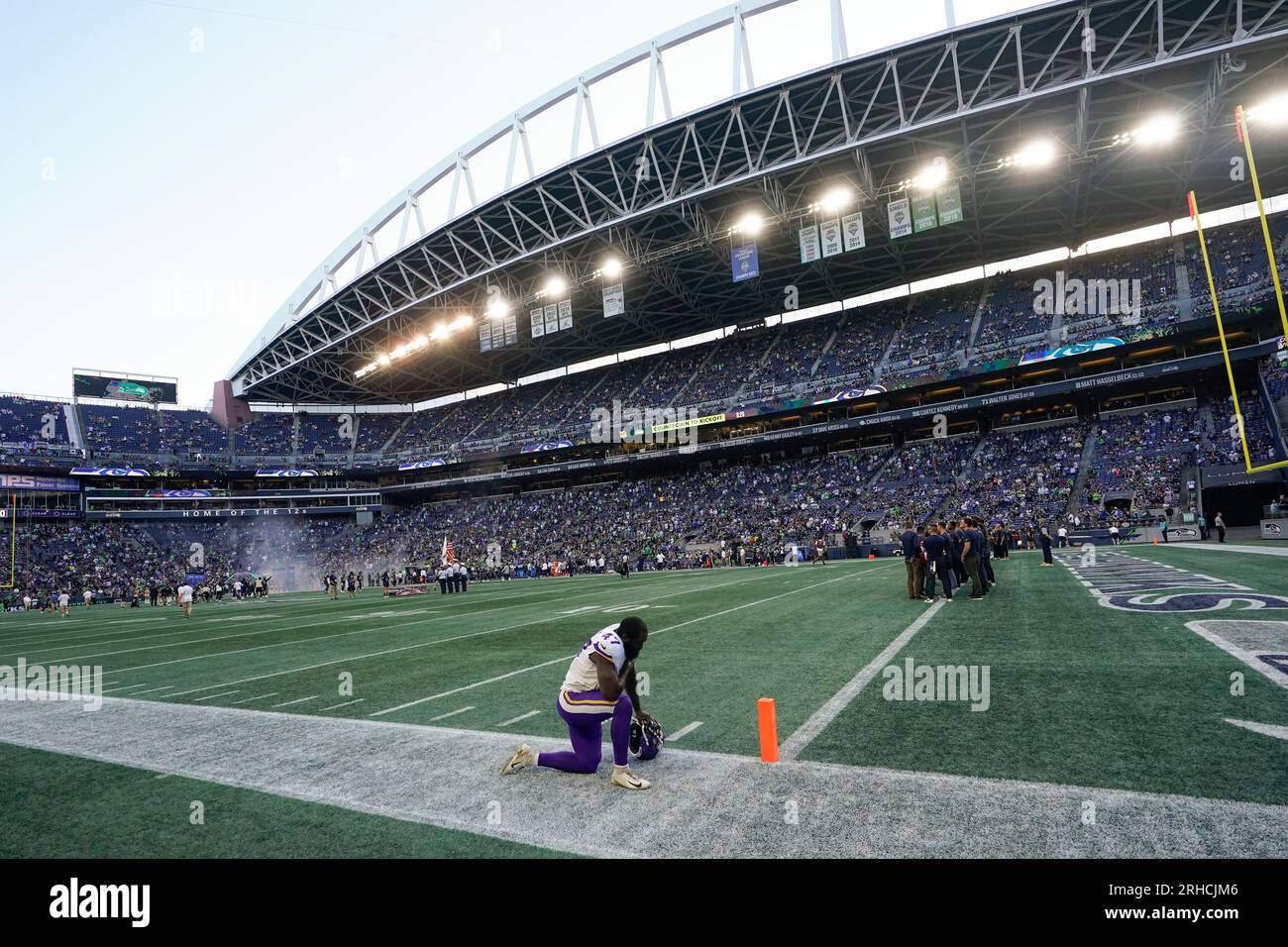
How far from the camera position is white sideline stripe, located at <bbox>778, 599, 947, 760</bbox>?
505 centimetres

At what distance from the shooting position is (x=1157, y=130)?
93.0 ft

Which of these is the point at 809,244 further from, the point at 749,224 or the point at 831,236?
the point at 749,224

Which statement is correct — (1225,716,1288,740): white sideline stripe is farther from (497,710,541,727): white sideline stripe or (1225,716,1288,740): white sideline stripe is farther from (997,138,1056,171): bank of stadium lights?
(997,138,1056,171): bank of stadium lights

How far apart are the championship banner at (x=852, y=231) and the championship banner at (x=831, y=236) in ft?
0.96

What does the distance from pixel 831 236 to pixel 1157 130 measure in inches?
571

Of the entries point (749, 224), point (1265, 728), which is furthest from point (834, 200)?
point (1265, 728)

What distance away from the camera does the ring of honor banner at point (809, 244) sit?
2966 centimetres

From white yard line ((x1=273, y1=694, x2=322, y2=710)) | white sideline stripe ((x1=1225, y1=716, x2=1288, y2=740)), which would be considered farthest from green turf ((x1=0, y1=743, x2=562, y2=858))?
white sideline stripe ((x1=1225, y1=716, x2=1288, y2=740))

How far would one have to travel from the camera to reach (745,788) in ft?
13.9

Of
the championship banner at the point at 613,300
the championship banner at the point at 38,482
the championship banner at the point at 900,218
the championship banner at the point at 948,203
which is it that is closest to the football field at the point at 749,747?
the championship banner at the point at 948,203

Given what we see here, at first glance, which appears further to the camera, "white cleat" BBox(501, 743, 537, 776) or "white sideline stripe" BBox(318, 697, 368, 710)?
"white sideline stripe" BBox(318, 697, 368, 710)

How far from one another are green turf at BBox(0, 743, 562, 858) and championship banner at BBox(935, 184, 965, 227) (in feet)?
95.6
